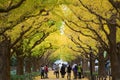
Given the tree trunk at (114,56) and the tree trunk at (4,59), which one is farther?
the tree trunk at (4,59)

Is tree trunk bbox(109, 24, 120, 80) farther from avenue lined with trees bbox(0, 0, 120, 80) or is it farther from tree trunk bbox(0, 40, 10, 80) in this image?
tree trunk bbox(0, 40, 10, 80)

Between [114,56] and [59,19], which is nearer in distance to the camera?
[114,56]

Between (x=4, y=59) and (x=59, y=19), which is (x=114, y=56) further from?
(x=4, y=59)

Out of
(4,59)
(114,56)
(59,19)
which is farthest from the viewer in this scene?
(59,19)

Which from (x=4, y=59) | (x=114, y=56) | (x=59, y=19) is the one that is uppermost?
(x=59, y=19)

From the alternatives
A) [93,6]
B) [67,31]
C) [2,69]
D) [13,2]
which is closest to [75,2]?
[93,6]

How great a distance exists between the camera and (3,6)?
15.8m

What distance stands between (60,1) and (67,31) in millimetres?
18180

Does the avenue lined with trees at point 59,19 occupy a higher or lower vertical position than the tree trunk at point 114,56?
higher

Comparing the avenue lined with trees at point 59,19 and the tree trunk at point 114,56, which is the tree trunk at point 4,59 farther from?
the tree trunk at point 114,56

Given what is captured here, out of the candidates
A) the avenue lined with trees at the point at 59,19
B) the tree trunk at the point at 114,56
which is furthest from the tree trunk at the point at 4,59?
the tree trunk at the point at 114,56

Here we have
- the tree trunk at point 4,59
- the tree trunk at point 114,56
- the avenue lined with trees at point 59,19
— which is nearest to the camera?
the avenue lined with trees at point 59,19

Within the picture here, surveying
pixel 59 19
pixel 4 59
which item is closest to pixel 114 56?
pixel 59 19

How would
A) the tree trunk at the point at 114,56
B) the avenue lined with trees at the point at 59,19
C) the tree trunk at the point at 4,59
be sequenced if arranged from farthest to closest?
the tree trunk at the point at 4,59, the tree trunk at the point at 114,56, the avenue lined with trees at the point at 59,19
